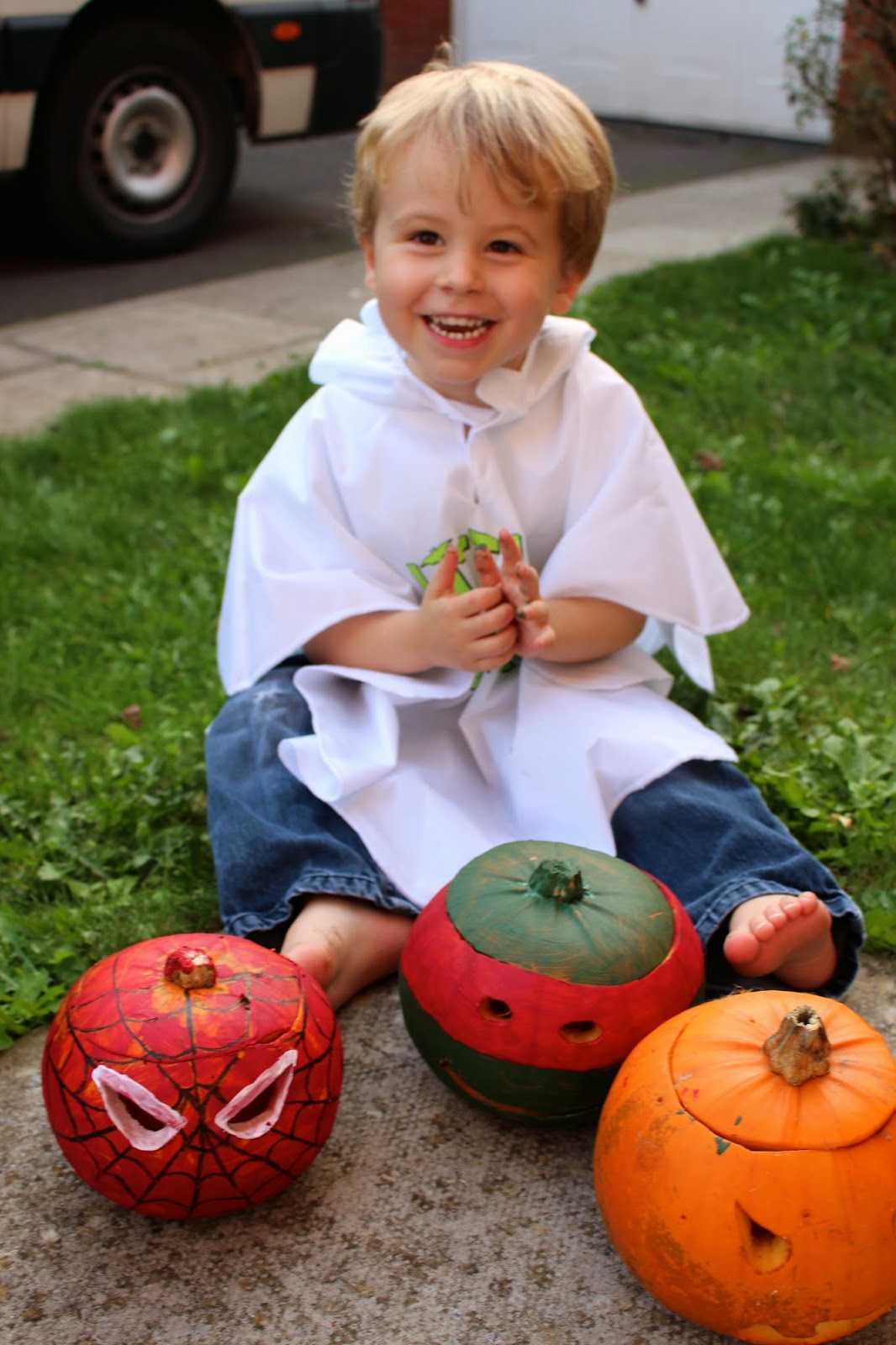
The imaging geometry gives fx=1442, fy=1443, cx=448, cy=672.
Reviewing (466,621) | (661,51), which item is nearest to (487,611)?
(466,621)

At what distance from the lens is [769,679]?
3.28 m

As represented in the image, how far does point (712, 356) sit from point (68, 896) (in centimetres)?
357

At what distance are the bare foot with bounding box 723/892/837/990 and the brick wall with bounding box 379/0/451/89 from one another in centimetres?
1210

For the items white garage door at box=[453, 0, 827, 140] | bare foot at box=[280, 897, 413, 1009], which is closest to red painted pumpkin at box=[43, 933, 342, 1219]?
bare foot at box=[280, 897, 413, 1009]

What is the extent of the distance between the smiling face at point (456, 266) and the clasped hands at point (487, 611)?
37cm

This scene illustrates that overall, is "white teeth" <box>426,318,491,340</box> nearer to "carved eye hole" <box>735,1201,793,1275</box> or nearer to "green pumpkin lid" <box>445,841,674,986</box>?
"green pumpkin lid" <box>445,841,674,986</box>

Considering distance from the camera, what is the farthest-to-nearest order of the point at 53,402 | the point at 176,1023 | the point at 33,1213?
1. the point at 53,402
2. the point at 33,1213
3. the point at 176,1023

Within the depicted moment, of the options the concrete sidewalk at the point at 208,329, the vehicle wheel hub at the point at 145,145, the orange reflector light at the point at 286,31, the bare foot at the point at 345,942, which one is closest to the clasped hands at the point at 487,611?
the bare foot at the point at 345,942

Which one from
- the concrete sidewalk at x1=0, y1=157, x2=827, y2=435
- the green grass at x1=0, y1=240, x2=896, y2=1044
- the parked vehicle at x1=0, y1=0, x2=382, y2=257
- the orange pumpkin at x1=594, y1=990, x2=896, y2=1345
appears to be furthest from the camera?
the parked vehicle at x1=0, y1=0, x2=382, y2=257

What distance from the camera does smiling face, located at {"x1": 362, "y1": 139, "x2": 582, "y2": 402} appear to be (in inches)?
92.5

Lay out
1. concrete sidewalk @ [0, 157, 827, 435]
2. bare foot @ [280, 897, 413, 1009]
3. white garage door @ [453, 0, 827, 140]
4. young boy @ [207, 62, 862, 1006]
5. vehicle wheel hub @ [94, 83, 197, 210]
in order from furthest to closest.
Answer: white garage door @ [453, 0, 827, 140] → vehicle wheel hub @ [94, 83, 197, 210] → concrete sidewalk @ [0, 157, 827, 435] → young boy @ [207, 62, 862, 1006] → bare foot @ [280, 897, 413, 1009]

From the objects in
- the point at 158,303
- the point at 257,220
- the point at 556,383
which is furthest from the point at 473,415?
the point at 257,220

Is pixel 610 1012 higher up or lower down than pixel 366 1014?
higher up

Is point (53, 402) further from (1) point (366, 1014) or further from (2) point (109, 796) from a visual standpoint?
(1) point (366, 1014)
